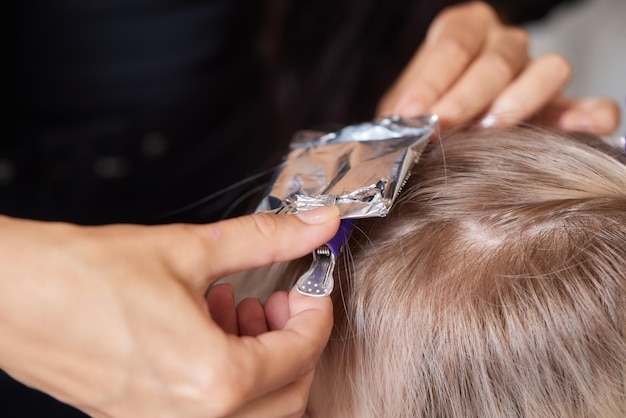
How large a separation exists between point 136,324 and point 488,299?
11.9 inches

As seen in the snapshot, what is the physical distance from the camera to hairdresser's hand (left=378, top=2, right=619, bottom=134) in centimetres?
79

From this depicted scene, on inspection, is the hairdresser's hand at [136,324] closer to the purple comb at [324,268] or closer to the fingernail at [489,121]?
the purple comb at [324,268]

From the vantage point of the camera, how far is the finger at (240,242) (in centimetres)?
44

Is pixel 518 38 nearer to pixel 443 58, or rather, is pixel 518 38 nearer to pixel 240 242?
pixel 443 58

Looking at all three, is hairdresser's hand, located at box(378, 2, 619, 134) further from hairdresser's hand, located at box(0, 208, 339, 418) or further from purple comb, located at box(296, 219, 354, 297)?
hairdresser's hand, located at box(0, 208, 339, 418)

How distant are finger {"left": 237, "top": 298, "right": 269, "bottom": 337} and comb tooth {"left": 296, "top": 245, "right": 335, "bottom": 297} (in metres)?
0.04

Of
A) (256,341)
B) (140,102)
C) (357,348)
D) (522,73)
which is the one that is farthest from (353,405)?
(140,102)

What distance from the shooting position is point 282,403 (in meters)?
0.47

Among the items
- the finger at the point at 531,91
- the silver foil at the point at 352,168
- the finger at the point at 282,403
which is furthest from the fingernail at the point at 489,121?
the finger at the point at 282,403

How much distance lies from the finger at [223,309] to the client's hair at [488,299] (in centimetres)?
11

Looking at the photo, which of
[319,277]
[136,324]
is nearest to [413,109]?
[319,277]

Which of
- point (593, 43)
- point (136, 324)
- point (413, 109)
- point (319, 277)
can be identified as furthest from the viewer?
point (593, 43)

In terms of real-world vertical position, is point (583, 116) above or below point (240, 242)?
below

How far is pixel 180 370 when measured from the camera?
416 millimetres
